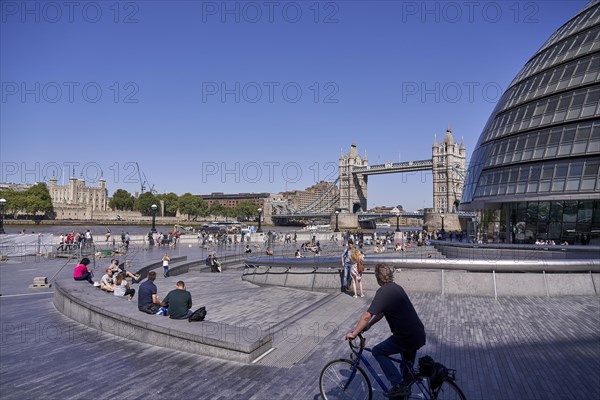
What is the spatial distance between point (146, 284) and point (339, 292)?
6.24 meters

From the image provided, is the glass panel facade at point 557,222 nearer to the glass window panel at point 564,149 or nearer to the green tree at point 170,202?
the glass window panel at point 564,149

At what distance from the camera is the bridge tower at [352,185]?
17375 centimetres

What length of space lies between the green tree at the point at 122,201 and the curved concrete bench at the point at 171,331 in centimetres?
18913

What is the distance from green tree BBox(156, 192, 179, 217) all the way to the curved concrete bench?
525ft

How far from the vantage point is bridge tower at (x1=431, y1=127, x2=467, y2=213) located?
133m

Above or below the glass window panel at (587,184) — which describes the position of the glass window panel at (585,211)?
below

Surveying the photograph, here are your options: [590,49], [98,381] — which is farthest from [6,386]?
[590,49]

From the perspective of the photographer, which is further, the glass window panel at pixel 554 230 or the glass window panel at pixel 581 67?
the glass window panel at pixel 581 67

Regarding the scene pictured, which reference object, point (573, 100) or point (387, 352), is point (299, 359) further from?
point (573, 100)

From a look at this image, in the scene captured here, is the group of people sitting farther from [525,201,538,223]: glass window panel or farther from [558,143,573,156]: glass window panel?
[525,201,538,223]: glass window panel

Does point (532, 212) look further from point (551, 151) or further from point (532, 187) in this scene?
point (551, 151)

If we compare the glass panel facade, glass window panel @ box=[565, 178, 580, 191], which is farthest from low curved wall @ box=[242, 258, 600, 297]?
the glass panel facade

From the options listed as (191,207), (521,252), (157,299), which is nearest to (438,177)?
(191,207)

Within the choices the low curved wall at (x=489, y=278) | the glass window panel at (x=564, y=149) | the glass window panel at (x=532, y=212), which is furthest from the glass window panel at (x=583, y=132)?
the low curved wall at (x=489, y=278)
